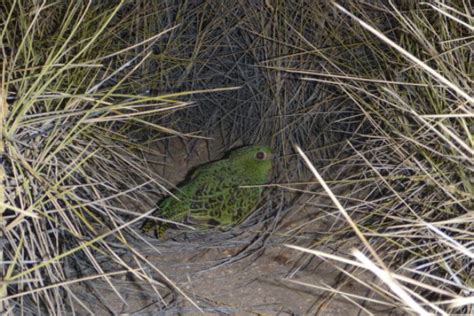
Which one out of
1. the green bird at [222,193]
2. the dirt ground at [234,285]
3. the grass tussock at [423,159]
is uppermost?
the grass tussock at [423,159]

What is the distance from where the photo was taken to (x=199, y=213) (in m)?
2.17

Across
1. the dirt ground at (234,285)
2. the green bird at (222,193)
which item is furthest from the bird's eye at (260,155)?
the dirt ground at (234,285)

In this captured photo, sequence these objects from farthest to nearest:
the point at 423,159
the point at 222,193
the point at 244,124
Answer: the point at 244,124, the point at 222,193, the point at 423,159

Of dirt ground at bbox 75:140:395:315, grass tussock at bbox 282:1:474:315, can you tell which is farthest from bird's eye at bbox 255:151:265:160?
grass tussock at bbox 282:1:474:315

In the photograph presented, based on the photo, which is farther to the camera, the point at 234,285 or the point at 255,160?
the point at 255,160

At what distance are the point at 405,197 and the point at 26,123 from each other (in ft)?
2.45

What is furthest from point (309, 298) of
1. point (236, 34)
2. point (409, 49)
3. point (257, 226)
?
point (236, 34)

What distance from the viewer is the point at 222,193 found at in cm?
219

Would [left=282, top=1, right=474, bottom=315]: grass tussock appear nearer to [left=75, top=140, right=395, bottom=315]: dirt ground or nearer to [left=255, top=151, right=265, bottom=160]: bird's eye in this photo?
[left=75, top=140, right=395, bottom=315]: dirt ground

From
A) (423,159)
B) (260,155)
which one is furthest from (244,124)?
(423,159)

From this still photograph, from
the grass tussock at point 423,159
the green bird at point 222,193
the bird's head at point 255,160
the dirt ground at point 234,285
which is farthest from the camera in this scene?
the bird's head at point 255,160

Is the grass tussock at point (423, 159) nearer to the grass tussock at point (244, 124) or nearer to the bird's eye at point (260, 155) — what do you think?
the grass tussock at point (244, 124)

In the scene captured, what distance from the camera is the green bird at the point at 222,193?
2135 millimetres

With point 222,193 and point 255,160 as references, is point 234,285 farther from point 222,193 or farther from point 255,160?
point 255,160
